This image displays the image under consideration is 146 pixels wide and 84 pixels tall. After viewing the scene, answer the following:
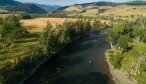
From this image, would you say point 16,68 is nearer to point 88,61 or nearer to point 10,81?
point 10,81

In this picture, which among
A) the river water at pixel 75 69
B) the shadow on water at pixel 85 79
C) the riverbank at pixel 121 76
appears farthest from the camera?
the river water at pixel 75 69

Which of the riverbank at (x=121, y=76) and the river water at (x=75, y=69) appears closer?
the riverbank at (x=121, y=76)

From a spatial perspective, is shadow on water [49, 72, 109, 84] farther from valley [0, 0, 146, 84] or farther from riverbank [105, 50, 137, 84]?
riverbank [105, 50, 137, 84]

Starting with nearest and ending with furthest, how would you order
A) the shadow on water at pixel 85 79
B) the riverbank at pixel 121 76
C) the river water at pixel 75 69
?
the shadow on water at pixel 85 79 → the riverbank at pixel 121 76 → the river water at pixel 75 69

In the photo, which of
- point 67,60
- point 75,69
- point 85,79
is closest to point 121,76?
point 85,79

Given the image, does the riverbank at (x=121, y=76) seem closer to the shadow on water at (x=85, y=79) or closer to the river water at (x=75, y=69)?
the river water at (x=75, y=69)

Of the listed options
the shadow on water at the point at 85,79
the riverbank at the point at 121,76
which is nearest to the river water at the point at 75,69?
the shadow on water at the point at 85,79

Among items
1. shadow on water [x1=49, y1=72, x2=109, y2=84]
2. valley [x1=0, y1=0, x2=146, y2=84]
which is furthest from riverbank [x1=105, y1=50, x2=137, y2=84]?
shadow on water [x1=49, y1=72, x2=109, y2=84]

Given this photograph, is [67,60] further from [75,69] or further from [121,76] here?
[121,76]
